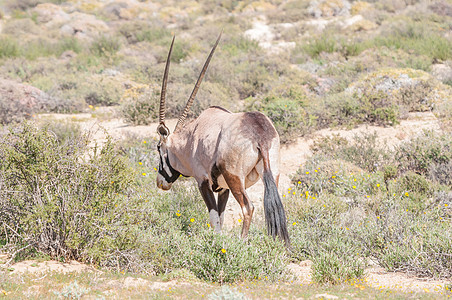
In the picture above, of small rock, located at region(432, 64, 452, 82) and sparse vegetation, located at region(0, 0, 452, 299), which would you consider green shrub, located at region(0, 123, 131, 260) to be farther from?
small rock, located at region(432, 64, 452, 82)

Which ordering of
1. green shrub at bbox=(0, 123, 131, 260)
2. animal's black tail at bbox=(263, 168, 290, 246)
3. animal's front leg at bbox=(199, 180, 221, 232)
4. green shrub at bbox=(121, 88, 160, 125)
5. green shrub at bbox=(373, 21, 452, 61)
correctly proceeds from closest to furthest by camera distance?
green shrub at bbox=(0, 123, 131, 260), animal's black tail at bbox=(263, 168, 290, 246), animal's front leg at bbox=(199, 180, 221, 232), green shrub at bbox=(121, 88, 160, 125), green shrub at bbox=(373, 21, 452, 61)

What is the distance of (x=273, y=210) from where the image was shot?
5328mm

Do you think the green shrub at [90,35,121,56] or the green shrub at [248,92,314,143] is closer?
the green shrub at [248,92,314,143]

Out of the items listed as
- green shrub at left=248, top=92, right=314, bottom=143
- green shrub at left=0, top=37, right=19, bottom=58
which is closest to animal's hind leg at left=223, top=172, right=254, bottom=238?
green shrub at left=248, top=92, right=314, bottom=143

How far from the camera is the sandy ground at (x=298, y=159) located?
16.6 ft

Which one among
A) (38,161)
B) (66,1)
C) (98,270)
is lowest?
(66,1)

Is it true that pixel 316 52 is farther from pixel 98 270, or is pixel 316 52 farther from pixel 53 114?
pixel 98 270

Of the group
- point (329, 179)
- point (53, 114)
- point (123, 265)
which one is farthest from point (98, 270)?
point (53, 114)

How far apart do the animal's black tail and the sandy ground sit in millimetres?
575

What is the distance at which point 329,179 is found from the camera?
9008 millimetres

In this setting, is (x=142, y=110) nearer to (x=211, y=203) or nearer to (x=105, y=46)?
(x=211, y=203)

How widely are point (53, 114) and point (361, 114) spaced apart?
935cm

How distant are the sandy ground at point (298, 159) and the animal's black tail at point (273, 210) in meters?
0.57

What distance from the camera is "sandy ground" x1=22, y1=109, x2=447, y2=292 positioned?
5051 mm
